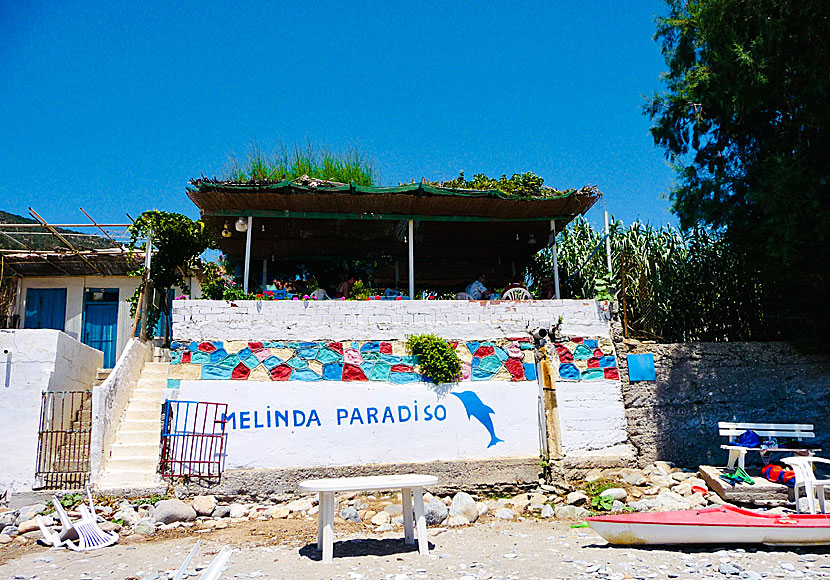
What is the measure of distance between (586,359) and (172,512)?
6709mm

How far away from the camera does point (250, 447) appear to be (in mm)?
9391

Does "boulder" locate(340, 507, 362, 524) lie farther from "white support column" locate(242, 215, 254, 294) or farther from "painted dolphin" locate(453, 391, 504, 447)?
"white support column" locate(242, 215, 254, 294)

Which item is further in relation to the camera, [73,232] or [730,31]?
[73,232]

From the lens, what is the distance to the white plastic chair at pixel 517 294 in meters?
11.5

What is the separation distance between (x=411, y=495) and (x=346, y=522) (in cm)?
160

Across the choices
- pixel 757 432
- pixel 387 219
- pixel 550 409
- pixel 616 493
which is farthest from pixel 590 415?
pixel 387 219

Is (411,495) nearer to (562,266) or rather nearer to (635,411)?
(635,411)

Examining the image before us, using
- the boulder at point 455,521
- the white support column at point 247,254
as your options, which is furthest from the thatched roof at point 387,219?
the boulder at point 455,521

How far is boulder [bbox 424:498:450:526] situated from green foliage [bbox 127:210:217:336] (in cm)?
752

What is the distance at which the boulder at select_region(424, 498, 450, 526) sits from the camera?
8.26 metres

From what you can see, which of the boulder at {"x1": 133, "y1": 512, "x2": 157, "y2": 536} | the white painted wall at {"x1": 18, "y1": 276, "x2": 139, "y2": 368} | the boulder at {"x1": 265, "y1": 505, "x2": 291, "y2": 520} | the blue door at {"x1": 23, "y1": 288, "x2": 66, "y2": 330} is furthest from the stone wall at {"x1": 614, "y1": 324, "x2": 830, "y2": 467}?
the blue door at {"x1": 23, "y1": 288, "x2": 66, "y2": 330}

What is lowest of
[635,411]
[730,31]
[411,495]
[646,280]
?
[411,495]

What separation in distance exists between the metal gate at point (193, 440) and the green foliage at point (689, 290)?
22.0 feet

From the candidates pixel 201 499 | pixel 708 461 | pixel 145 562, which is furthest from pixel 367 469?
pixel 708 461
